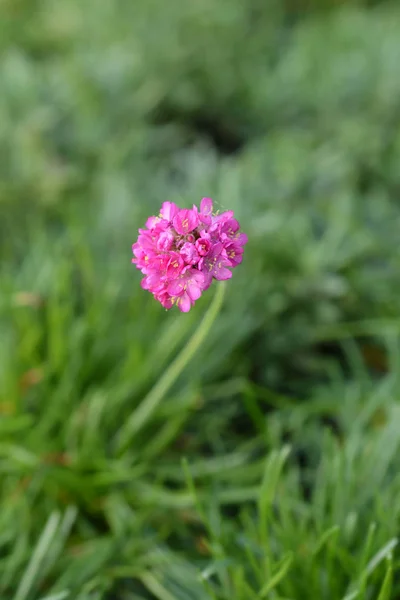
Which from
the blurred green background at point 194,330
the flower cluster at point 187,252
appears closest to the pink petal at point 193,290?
the flower cluster at point 187,252

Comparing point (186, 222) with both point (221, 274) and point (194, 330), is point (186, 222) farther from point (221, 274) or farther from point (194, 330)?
point (194, 330)

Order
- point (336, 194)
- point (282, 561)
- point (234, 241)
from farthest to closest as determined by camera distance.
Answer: point (336, 194)
point (282, 561)
point (234, 241)

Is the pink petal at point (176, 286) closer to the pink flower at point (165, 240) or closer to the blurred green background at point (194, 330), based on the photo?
the pink flower at point (165, 240)

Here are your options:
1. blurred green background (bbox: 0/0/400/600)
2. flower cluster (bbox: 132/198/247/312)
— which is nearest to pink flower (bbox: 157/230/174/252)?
flower cluster (bbox: 132/198/247/312)

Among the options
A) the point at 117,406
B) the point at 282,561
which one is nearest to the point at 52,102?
the point at 117,406

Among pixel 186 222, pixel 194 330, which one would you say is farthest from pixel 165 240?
pixel 194 330

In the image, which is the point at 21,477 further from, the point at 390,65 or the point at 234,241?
the point at 390,65
